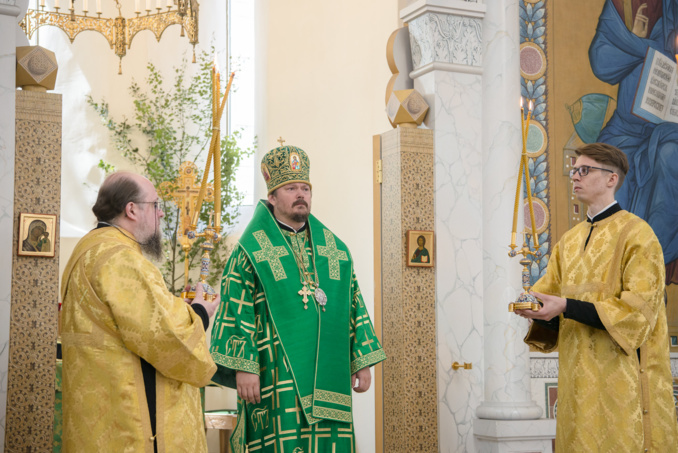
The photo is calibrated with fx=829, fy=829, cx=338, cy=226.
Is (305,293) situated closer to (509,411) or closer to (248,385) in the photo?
(248,385)

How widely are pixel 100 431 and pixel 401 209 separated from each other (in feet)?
9.49

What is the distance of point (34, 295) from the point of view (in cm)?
455

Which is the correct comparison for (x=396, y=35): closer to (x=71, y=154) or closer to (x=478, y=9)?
(x=478, y=9)

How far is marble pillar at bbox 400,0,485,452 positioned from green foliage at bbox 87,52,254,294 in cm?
375

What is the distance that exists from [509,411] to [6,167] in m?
3.49

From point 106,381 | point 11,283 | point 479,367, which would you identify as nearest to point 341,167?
point 479,367

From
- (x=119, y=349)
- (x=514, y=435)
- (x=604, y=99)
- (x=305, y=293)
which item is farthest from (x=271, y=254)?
(x=604, y=99)

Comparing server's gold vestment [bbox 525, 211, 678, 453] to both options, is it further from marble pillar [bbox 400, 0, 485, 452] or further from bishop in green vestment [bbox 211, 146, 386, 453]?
marble pillar [bbox 400, 0, 485, 452]

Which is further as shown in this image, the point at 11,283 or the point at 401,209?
the point at 401,209

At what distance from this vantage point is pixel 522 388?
5664 millimetres

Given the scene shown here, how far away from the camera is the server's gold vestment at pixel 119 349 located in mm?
3260

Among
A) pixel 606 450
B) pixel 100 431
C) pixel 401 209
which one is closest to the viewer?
pixel 100 431

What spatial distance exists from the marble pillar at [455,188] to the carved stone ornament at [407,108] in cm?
9

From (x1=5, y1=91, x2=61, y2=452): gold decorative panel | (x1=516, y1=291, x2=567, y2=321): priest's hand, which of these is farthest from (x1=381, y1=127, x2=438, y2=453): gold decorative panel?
(x1=5, y1=91, x2=61, y2=452): gold decorative panel
